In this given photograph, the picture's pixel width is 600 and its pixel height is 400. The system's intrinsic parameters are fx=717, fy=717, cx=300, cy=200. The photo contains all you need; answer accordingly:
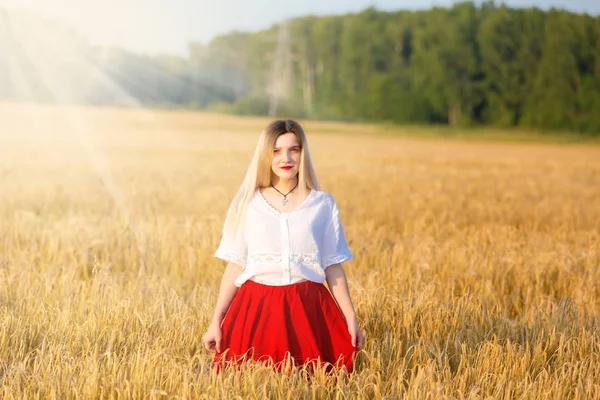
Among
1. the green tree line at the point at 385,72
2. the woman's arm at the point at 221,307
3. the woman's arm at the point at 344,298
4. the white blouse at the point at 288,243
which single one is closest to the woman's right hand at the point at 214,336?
the woman's arm at the point at 221,307

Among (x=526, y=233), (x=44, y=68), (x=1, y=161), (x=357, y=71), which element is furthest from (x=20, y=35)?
(x=526, y=233)

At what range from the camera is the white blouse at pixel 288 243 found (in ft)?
8.90

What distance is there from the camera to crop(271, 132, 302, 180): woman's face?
2756 millimetres

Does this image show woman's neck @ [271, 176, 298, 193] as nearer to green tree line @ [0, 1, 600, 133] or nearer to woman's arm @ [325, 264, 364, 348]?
woman's arm @ [325, 264, 364, 348]

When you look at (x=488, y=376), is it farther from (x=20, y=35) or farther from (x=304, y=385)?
(x=20, y=35)

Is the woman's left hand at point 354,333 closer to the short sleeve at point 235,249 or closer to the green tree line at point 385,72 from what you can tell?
the short sleeve at point 235,249

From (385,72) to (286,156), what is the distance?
65.3 m

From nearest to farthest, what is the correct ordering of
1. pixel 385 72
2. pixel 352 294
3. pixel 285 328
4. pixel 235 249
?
pixel 285 328
pixel 235 249
pixel 352 294
pixel 385 72

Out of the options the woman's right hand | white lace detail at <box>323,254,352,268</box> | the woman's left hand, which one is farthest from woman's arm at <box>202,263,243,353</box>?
the woman's left hand

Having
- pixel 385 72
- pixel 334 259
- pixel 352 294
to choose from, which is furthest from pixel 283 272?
pixel 385 72

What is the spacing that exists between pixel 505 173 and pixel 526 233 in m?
9.53

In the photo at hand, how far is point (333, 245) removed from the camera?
277cm

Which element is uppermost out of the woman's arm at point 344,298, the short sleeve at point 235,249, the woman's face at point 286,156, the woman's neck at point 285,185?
the woman's face at point 286,156

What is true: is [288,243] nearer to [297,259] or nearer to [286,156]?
[297,259]
